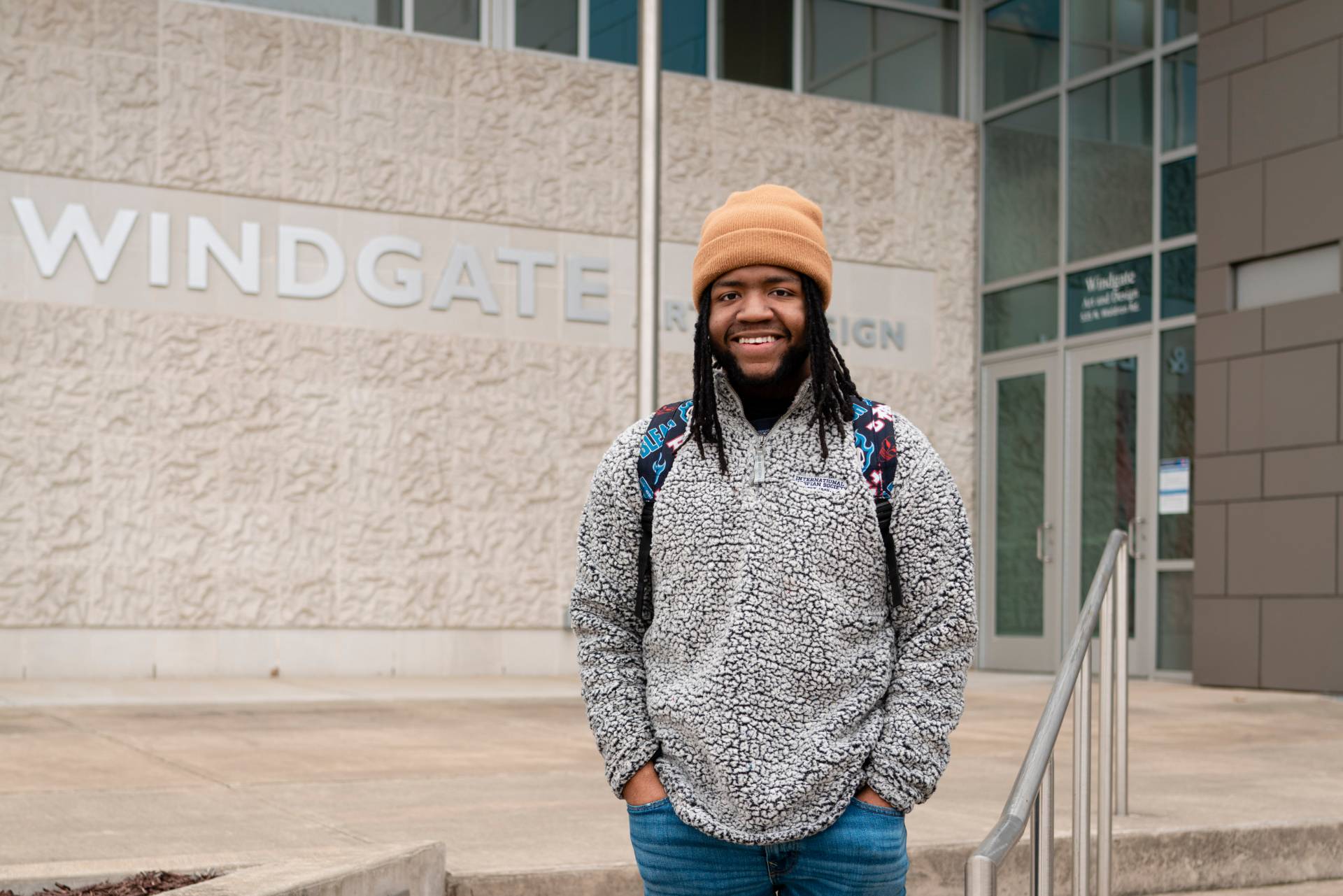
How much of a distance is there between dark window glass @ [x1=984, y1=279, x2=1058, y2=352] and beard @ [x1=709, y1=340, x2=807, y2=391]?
37.3 ft

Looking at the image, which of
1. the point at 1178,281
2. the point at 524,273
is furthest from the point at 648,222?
the point at 1178,281

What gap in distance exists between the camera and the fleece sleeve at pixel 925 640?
6.57 feet

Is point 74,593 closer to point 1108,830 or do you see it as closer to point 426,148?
point 426,148

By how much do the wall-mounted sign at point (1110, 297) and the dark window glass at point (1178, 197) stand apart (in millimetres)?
322

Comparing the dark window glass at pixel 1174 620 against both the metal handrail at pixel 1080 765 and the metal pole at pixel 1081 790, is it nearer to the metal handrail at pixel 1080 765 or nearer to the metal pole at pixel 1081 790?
the metal handrail at pixel 1080 765

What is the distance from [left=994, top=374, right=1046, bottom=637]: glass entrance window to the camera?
43.5 ft

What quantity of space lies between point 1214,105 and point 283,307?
6638 millimetres

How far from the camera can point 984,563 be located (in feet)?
45.4

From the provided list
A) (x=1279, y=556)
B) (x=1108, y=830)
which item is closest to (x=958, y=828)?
(x=1108, y=830)

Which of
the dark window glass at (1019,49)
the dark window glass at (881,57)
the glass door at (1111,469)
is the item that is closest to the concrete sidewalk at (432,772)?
the glass door at (1111,469)

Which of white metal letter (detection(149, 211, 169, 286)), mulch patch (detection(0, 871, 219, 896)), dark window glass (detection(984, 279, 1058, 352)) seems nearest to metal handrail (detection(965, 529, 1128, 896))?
mulch patch (detection(0, 871, 219, 896))

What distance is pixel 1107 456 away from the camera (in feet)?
41.1

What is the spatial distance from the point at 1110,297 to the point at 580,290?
4083 millimetres

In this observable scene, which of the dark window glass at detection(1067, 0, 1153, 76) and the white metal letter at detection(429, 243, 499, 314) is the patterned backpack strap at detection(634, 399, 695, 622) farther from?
the dark window glass at detection(1067, 0, 1153, 76)
